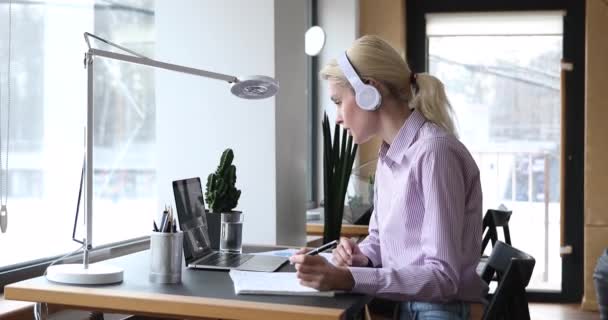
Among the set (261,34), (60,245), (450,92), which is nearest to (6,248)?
(60,245)

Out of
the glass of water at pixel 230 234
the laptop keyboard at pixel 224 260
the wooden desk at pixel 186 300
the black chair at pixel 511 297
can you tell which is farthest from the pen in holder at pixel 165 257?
the black chair at pixel 511 297

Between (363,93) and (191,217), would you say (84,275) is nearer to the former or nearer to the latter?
(191,217)

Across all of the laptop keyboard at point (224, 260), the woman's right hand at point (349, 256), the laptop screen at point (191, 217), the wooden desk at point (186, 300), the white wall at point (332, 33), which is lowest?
the wooden desk at point (186, 300)

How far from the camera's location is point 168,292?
6.20 feet

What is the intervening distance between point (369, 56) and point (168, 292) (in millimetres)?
774

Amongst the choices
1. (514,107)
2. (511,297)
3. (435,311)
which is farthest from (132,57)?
(514,107)

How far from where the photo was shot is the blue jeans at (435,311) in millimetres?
1848

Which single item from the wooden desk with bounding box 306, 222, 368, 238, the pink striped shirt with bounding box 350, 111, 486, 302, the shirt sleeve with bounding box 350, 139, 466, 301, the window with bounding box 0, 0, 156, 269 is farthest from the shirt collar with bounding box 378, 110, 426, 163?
the wooden desk with bounding box 306, 222, 368, 238

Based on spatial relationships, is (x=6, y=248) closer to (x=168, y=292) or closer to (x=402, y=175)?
(x=168, y=292)

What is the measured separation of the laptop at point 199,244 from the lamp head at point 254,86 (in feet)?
1.06

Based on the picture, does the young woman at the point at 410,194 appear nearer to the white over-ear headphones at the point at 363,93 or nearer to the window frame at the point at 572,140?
the white over-ear headphones at the point at 363,93

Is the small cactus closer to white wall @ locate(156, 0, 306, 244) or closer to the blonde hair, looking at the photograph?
white wall @ locate(156, 0, 306, 244)

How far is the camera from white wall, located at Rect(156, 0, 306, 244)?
10.5 ft

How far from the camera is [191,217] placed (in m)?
2.34
